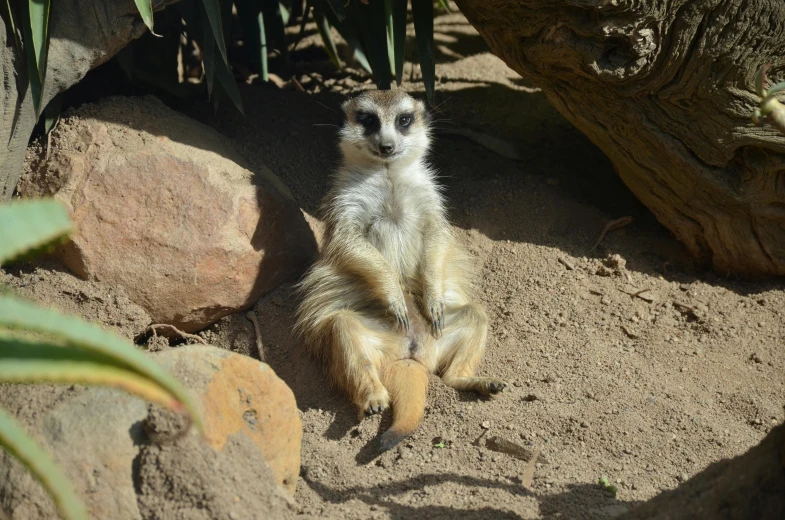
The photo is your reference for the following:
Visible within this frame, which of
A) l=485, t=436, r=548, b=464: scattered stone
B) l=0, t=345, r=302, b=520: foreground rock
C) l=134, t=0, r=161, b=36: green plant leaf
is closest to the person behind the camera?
l=0, t=345, r=302, b=520: foreground rock

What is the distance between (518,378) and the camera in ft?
10.2

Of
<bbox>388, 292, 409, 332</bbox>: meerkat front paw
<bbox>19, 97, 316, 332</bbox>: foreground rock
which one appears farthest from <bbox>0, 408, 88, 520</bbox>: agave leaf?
<bbox>388, 292, 409, 332</bbox>: meerkat front paw

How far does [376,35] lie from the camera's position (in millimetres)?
3902

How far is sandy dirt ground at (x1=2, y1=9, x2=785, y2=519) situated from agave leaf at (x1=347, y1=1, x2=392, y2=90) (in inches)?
20.6

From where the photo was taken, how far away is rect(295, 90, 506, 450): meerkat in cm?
300

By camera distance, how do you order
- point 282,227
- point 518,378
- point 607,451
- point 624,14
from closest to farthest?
1. point 607,451
2. point 624,14
3. point 518,378
4. point 282,227

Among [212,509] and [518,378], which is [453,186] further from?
[212,509]

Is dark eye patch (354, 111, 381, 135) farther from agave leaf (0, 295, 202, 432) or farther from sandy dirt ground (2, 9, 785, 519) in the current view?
agave leaf (0, 295, 202, 432)

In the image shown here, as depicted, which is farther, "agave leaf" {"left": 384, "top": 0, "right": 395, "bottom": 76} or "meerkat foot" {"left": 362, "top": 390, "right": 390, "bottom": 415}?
"agave leaf" {"left": 384, "top": 0, "right": 395, "bottom": 76}

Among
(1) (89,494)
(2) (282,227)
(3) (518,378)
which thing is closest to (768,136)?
(3) (518,378)

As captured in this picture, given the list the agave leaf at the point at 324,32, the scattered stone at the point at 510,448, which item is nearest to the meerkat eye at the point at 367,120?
the agave leaf at the point at 324,32

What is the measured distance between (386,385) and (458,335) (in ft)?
1.42

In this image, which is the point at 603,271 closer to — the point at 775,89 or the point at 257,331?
the point at 257,331

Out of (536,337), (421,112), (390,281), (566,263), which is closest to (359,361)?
(390,281)
